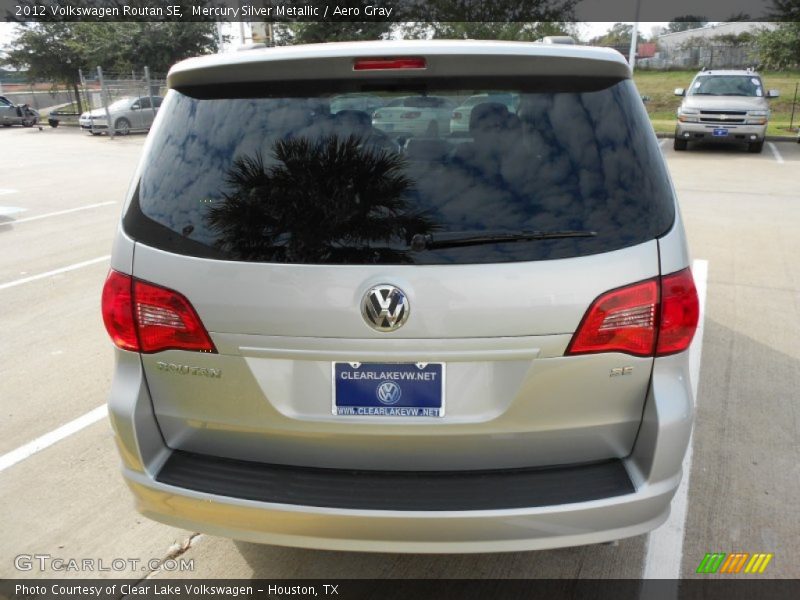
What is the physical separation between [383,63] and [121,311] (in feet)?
3.74

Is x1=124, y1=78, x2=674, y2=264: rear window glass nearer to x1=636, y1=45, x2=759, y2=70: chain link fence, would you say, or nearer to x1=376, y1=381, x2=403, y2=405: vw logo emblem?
x1=376, y1=381, x2=403, y2=405: vw logo emblem

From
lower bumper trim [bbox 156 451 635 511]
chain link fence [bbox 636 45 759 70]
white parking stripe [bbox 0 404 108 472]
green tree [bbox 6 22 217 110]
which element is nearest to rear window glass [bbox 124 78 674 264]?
lower bumper trim [bbox 156 451 635 511]

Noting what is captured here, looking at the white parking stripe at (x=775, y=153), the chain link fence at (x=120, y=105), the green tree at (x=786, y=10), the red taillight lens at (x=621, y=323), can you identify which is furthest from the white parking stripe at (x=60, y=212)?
the green tree at (x=786, y=10)

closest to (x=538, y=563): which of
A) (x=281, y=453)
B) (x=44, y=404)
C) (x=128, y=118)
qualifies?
(x=281, y=453)

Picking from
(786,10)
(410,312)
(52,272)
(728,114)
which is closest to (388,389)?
(410,312)

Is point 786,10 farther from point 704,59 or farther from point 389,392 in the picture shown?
point 389,392

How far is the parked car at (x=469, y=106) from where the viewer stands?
219 cm

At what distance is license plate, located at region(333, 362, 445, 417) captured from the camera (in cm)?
206

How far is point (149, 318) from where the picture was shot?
2207 millimetres

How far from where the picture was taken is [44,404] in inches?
167

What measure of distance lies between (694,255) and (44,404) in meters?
6.38

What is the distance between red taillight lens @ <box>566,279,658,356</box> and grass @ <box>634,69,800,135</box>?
22.6 m

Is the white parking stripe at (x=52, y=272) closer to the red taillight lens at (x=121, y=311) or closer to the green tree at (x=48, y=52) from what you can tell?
the red taillight lens at (x=121, y=311)

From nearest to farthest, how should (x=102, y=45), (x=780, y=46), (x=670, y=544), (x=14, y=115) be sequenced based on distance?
(x=670, y=544) < (x=780, y=46) < (x=14, y=115) < (x=102, y=45)
